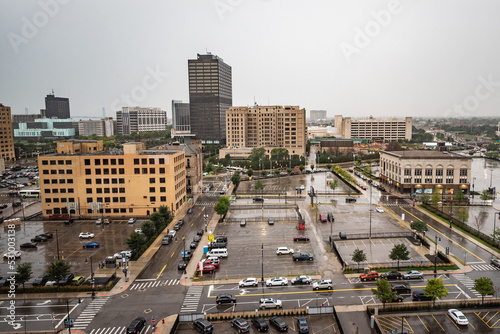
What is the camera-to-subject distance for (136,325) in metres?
27.7

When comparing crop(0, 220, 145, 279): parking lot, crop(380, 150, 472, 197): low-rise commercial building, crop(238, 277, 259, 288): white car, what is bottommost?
crop(0, 220, 145, 279): parking lot

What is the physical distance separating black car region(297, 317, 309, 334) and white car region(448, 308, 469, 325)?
12235 millimetres

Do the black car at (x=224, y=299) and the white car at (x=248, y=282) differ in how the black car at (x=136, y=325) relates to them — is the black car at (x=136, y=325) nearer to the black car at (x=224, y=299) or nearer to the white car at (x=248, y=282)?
the black car at (x=224, y=299)

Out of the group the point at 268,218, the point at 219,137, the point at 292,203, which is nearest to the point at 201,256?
the point at 268,218

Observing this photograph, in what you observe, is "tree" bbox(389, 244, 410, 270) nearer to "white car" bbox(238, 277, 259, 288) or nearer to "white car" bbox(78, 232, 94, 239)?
"white car" bbox(238, 277, 259, 288)

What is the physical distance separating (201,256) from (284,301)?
49.3ft

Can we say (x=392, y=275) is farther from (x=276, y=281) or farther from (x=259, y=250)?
(x=259, y=250)

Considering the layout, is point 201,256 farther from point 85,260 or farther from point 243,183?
point 243,183

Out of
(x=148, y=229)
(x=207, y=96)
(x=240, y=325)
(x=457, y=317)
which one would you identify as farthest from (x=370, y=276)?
(x=207, y=96)

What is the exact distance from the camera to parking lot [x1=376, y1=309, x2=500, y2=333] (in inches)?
1091

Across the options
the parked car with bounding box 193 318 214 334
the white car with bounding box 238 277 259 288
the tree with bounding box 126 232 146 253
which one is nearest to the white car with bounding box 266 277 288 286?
the white car with bounding box 238 277 259 288

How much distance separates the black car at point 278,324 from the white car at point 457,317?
13972 mm

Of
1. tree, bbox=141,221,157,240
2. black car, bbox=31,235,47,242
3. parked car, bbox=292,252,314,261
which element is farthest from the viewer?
black car, bbox=31,235,47,242

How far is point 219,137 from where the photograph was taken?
195m
